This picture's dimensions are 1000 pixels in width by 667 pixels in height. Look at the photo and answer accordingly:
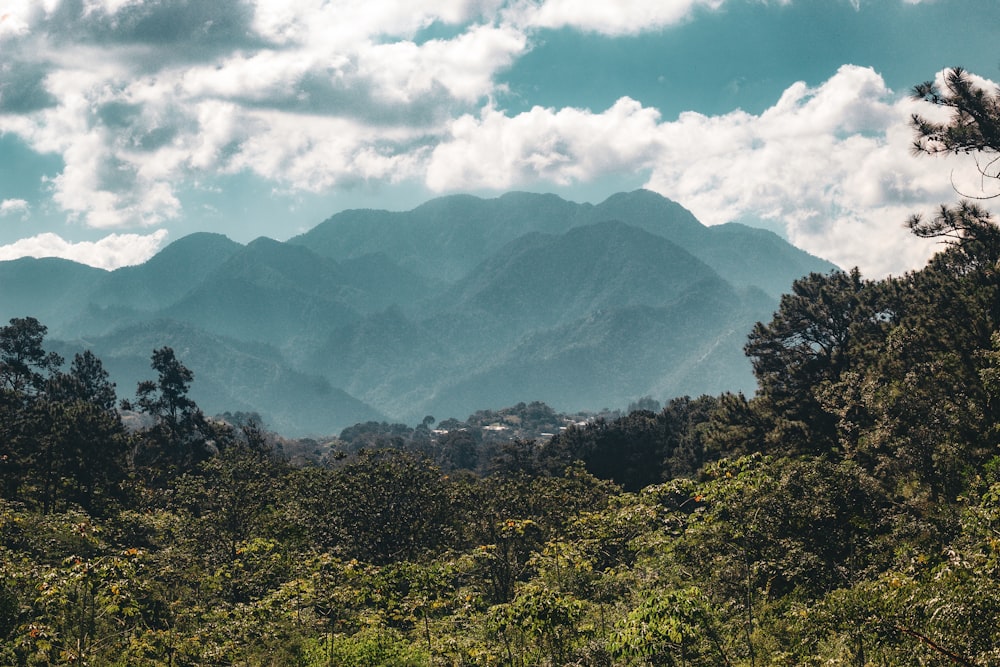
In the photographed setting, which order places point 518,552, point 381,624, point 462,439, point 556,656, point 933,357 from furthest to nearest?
point 462,439 → point 518,552 → point 933,357 → point 381,624 → point 556,656

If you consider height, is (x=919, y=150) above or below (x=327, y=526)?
above

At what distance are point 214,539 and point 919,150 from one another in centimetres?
3608

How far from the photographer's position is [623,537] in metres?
25.9

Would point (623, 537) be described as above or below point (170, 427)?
below

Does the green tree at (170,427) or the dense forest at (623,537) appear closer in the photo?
the dense forest at (623,537)

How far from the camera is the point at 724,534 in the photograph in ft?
63.6

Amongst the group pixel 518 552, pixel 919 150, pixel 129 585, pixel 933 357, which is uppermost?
pixel 919 150

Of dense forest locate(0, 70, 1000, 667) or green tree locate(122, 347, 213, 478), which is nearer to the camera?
dense forest locate(0, 70, 1000, 667)

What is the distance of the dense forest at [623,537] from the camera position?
14781 millimetres

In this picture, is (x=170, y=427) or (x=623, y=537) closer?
(x=623, y=537)

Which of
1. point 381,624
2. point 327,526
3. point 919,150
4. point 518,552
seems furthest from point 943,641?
point 327,526

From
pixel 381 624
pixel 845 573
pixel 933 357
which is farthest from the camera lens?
pixel 933 357

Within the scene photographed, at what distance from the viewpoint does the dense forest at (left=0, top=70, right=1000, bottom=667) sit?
48.5 ft

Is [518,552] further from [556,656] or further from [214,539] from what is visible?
[556,656]
